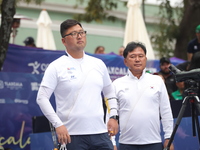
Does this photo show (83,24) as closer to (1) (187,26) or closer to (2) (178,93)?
(1) (187,26)

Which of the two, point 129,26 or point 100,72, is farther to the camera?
point 129,26

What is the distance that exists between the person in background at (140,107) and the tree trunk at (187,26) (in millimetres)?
12293

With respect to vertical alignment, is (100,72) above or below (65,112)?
above

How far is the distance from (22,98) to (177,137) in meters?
2.95

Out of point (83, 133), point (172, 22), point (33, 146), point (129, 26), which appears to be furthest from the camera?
point (172, 22)

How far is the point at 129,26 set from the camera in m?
16.2

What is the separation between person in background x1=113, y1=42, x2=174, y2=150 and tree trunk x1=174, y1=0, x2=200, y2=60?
1229 centimetres

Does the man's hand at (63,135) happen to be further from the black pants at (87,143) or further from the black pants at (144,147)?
the black pants at (144,147)

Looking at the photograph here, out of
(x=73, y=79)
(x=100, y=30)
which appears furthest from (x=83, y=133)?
(x=100, y=30)

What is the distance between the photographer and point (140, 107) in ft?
21.0

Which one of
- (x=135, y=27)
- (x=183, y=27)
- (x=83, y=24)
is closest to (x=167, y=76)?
(x=135, y=27)

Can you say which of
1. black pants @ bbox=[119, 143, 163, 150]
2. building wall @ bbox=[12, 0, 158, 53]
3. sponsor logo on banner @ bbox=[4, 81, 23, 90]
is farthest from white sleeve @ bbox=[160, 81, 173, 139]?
building wall @ bbox=[12, 0, 158, 53]

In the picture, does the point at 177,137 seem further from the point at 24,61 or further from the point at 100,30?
the point at 100,30

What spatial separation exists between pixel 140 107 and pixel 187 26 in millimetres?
13335
